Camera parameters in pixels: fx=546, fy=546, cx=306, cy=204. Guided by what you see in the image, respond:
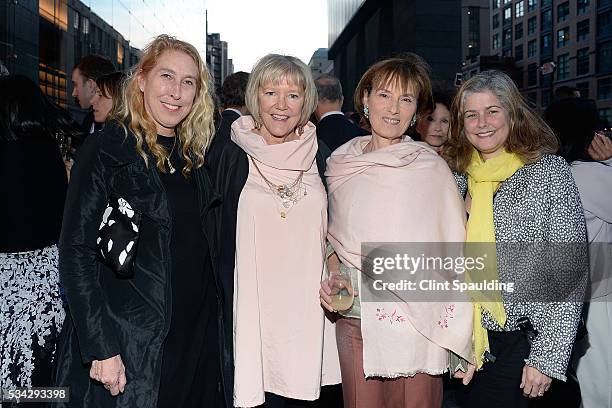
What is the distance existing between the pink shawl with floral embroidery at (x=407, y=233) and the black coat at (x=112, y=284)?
97cm

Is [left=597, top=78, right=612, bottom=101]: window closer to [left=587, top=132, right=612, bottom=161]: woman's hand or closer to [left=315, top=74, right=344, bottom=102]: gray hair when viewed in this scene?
[left=315, top=74, right=344, bottom=102]: gray hair

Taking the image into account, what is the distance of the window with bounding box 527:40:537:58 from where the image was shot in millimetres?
94750

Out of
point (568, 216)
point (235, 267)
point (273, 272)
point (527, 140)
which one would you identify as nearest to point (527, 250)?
point (568, 216)

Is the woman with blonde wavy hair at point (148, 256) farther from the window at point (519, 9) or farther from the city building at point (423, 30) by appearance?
the window at point (519, 9)

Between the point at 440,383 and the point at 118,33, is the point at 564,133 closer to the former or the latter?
the point at 440,383

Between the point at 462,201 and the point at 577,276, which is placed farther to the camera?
the point at 462,201

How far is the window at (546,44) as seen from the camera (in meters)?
87.9

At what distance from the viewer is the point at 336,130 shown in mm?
5676

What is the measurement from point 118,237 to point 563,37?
94.3m

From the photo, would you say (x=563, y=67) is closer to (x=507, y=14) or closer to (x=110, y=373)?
(x=507, y=14)

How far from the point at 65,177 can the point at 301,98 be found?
1529 mm

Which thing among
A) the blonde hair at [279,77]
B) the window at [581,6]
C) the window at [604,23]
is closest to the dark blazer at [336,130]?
the blonde hair at [279,77]

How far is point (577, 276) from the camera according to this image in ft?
8.41

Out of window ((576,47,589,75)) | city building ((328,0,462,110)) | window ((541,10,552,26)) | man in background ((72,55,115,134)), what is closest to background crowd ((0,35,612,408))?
man in background ((72,55,115,134))
